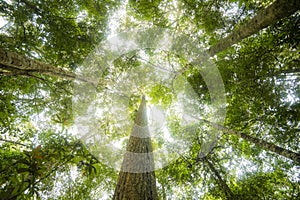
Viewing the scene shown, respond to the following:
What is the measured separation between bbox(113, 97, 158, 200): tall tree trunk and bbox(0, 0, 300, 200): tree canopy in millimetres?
118

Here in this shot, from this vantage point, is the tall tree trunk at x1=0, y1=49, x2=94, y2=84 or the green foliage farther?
the green foliage

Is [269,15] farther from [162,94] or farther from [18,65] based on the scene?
[162,94]

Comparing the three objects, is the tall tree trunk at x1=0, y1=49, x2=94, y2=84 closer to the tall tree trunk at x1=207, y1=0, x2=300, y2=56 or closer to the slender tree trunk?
the tall tree trunk at x1=207, y1=0, x2=300, y2=56

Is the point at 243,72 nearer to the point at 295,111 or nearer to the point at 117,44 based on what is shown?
the point at 295,111

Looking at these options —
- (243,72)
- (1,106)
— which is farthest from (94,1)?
(243,72)

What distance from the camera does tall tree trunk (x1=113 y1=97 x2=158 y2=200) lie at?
2.89m

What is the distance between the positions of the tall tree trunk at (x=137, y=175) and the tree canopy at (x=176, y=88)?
118mm

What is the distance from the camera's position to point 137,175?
3.35 metres

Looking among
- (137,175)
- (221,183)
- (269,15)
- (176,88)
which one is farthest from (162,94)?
(269,15)

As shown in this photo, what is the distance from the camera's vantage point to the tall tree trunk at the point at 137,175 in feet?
9.47

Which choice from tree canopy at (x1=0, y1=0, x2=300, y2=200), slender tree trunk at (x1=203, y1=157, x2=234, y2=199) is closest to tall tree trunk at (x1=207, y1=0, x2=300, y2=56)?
tree canopy at (x1=0, y1=0, x2=300, y2=200)

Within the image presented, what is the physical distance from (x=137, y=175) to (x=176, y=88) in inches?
230

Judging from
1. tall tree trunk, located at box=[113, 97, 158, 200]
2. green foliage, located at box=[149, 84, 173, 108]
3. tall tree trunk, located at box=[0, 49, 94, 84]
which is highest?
green foliage, located at box=[149, 84, 173, 108]

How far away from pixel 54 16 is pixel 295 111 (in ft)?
24.5
